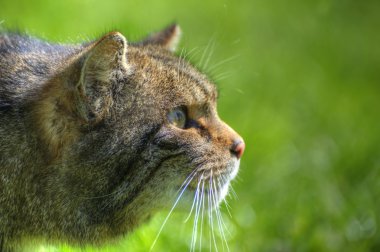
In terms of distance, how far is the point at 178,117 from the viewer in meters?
4.90

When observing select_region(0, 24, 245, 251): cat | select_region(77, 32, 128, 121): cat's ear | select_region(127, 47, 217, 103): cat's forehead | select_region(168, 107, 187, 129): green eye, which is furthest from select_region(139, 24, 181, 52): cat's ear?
select_region(77, 32, 128, 121): cat's ear

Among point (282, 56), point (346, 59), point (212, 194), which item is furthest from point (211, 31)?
point (212, 194)

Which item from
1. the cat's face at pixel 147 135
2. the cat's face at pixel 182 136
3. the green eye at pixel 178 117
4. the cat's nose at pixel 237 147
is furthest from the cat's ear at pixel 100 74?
the cat's nose at pixel 237 147

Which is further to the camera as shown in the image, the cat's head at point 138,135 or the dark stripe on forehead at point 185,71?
the dark stripe on forehead at point 185,71

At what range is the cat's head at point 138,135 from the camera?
15.0 ft

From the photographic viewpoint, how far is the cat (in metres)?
4.60

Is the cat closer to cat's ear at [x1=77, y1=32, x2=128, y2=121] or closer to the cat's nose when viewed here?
cat's ear at [x1=77, y1=32, x2=128, y2=121]

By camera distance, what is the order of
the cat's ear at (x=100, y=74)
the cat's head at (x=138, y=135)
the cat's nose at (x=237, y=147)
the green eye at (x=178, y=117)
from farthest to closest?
the cat's nose at (x=237, y=147) → the green eye at (x=178, y=117) → the cat's head at (x=138, y=135) → the cat's ear at (x=100, y=74)

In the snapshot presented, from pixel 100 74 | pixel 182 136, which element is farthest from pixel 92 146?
pixel 182 136

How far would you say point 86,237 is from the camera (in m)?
4.77

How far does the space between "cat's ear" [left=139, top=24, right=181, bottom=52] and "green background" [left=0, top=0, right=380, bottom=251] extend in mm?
227

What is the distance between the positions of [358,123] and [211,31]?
2.80 m

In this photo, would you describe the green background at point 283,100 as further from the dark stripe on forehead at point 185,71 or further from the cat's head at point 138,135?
the dark stripe on forehead at point 185,71

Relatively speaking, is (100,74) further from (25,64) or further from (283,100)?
(283,100)
